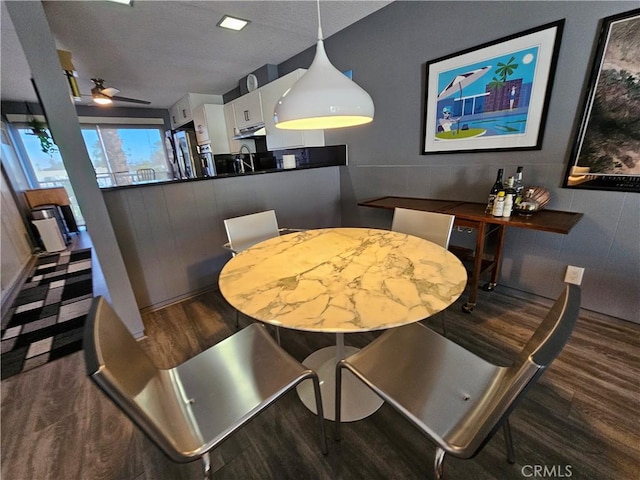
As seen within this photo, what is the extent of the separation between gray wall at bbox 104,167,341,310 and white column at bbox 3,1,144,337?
0.30 metres

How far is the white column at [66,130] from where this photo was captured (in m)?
1.34

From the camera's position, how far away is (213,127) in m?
4.20

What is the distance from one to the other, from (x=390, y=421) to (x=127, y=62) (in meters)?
4.26

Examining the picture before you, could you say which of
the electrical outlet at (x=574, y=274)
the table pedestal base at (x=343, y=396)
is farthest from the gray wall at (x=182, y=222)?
the electrical outlet at (x=574, y=274)

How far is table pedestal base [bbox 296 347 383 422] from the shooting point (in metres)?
1.30

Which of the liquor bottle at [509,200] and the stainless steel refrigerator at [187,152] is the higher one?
the stainless steel refrigerator at [187,152]

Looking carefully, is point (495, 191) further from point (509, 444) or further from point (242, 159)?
point (242, 159)

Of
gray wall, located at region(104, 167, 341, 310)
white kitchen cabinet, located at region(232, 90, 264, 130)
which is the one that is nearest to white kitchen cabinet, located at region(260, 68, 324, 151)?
white kitchen cabinet, located at region(232, 90, 264, 130)

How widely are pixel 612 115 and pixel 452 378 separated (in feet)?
6.01

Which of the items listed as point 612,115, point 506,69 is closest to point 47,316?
point 506,69

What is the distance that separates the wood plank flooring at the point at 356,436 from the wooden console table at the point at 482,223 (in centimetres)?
56

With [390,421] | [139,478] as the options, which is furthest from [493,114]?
[139,478]

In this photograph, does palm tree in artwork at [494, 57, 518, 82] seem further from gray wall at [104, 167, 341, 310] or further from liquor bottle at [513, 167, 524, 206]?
gray wall at [104, 167, 341, 310]

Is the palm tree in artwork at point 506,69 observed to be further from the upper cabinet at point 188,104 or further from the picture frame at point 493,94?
the upper cabinet at point 188,104
